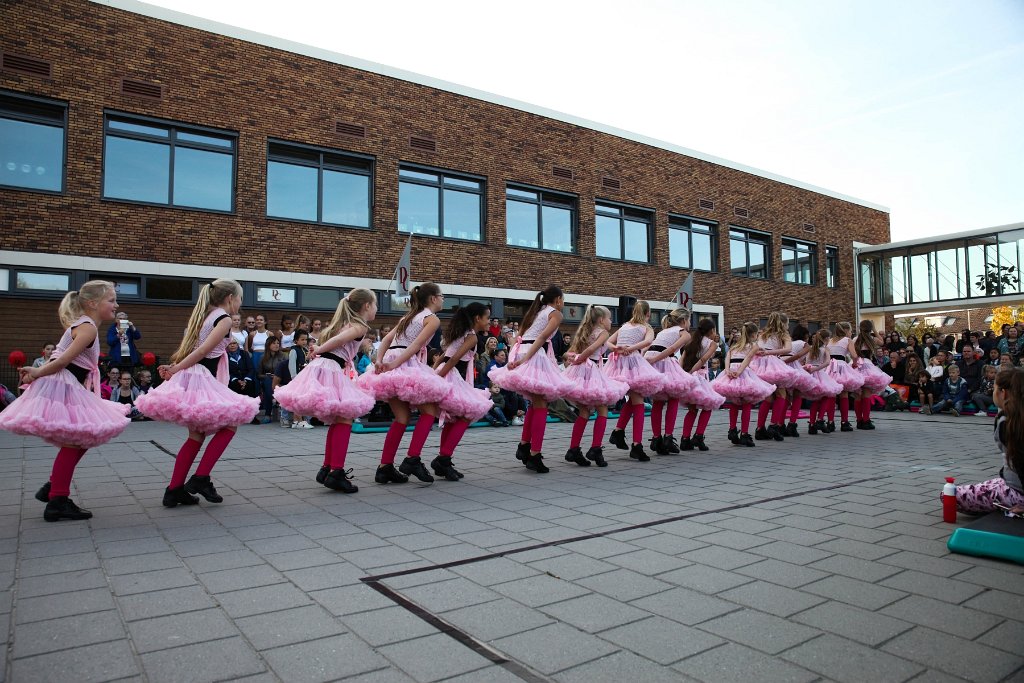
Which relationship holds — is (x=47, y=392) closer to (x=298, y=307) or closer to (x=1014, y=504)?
(x=1014, y=504)

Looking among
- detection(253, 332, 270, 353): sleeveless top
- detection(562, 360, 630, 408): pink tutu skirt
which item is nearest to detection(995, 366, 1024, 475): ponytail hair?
detection(562, 360, 630, 408): pink tutu skirt

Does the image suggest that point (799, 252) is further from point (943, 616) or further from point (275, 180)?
point (943, 616)

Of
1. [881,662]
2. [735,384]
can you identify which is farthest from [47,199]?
[881,662]

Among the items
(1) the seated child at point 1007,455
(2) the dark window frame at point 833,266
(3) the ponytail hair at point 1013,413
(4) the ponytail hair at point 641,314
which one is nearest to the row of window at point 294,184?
(2) the dark window frame at point 833,266

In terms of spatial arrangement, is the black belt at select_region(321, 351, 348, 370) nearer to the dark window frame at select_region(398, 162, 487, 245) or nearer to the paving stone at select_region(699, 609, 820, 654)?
the paving stone at select_region(699, 609, 820, 654)

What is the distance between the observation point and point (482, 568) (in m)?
3.86

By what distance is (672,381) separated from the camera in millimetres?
8742

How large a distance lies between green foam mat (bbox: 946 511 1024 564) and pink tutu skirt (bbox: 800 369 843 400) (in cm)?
668

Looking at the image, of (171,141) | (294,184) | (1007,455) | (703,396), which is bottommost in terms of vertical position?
(1007,455)

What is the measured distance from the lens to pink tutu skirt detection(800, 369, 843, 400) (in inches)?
433

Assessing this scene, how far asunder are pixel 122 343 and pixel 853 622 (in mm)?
14073

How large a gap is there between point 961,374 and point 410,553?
16.8 meters

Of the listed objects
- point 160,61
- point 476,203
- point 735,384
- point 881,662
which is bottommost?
point 881,662

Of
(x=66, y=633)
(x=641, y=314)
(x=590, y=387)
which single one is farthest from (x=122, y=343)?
(x=66, y=633)
